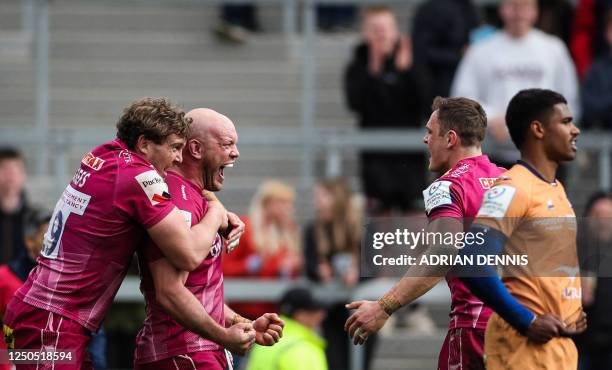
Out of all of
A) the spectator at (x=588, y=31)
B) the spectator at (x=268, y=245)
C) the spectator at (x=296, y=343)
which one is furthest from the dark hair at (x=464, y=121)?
the spectator at (x=588, y=31)

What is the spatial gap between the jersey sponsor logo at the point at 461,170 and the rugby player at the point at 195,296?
1.18 m

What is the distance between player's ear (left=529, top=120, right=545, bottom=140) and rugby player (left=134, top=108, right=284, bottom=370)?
1589mm

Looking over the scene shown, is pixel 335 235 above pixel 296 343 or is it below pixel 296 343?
below

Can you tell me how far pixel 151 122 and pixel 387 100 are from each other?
6711mm

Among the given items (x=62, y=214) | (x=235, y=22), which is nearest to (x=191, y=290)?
(x=62, y=214)

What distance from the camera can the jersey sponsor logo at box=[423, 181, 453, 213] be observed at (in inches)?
292

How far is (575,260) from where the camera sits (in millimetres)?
7633

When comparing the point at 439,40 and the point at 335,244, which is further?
the point at 439,40

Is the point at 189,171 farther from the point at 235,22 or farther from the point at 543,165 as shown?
the point at 235,22

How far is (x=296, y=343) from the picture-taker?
32.3 feet

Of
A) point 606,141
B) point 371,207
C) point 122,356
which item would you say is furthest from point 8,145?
point 606,141

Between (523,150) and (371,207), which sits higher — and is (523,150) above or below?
above

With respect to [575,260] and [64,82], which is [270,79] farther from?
[575,260]

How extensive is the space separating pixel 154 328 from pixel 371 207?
6.23 metres
